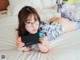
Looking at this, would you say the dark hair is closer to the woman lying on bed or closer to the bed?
the woman lying on bed

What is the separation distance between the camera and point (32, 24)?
4.50 feet

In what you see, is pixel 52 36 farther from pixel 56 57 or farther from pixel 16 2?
pixel 16 2

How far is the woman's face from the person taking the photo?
137cm

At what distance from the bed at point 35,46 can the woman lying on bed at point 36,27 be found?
4cm

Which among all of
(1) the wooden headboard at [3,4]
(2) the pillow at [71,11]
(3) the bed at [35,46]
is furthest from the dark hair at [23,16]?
(1) the wooden headboard at [3,4]

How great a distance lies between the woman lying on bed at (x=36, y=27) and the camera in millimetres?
1374

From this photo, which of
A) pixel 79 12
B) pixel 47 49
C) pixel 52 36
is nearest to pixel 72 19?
pixel 79 12

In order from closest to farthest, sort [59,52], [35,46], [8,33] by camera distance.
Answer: [59,52] < [35,46] < [8,33]

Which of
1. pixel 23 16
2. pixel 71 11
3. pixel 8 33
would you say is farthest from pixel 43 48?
pixel 71 11

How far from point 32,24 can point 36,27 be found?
0.14 ft

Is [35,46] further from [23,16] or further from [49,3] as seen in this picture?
[49,3]

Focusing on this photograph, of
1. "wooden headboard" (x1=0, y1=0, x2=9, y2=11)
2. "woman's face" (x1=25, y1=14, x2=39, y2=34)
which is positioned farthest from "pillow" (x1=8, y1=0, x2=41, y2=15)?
"woman's face" (x1=25, y1=14, x2=39, y2=34)

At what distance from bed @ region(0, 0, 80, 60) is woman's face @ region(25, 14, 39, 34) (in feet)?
0.44

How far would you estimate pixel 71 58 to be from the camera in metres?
1.29
